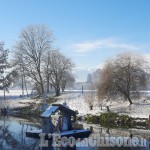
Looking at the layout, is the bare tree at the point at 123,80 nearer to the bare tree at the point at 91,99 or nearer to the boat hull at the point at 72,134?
the bare tree at the point at 91,99

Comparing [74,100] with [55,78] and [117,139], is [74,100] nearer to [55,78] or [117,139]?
[55,78]

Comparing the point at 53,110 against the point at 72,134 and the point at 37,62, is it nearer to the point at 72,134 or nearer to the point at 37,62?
the point at 72,134

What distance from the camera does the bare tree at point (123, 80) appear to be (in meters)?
44.8

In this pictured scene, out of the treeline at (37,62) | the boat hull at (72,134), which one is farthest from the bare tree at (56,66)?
the boat hull at (72,134)

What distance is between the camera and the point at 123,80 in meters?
45.1

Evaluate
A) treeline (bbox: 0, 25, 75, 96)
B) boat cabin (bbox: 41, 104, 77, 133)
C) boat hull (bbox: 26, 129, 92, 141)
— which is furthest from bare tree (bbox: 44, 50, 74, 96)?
boat hull (bbox: 26, 129, 92, 141)

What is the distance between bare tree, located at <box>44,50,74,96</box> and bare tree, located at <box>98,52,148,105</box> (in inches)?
834

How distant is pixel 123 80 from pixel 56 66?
2455cm

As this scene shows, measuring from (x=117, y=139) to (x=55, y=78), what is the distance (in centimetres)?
4209

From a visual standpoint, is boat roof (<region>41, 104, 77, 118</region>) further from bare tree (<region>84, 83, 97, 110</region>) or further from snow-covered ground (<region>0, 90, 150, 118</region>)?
bare tree (<region>84, 83, 97, 110</region>)

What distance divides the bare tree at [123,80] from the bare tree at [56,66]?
2119cm

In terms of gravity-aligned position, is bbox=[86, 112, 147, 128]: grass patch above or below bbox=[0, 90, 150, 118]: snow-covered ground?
below

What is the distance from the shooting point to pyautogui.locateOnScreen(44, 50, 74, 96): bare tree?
2612 inches

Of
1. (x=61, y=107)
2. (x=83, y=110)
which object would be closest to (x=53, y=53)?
(x=83, y=110)
